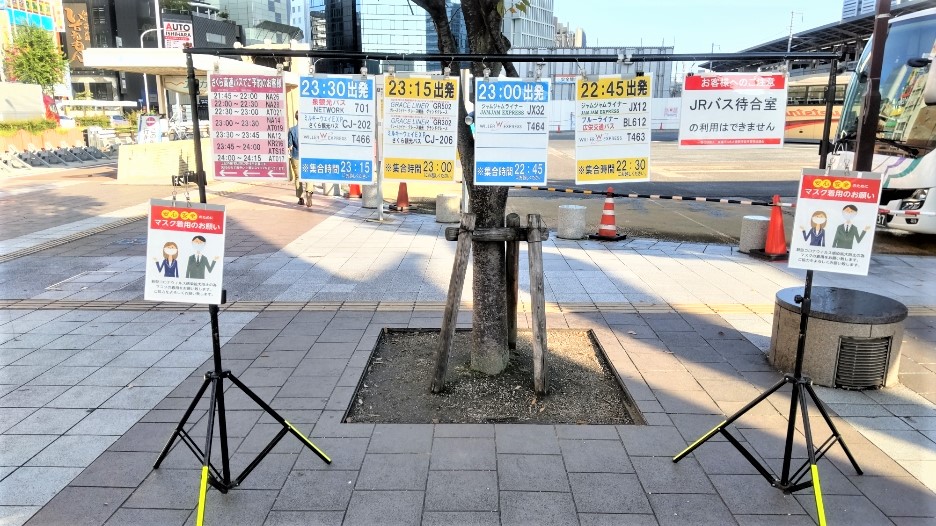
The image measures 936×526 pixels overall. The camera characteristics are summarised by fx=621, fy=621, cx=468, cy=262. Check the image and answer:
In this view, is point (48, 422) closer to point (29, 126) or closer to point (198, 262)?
point (198, 262)

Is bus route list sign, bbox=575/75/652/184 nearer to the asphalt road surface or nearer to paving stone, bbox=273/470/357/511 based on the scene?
paving stone, bbox=273/470/357/511

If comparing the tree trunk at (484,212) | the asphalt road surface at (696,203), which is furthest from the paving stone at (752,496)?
the asphalt road surface at (696,203)

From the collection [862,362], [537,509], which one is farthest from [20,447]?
[862,362]

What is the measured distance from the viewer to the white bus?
10477mm

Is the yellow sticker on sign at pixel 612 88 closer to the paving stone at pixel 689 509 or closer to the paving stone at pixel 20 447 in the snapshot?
the paving stone at pixel 689 509

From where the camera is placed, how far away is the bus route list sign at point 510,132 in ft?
14.8

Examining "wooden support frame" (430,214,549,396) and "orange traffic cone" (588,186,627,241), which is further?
"orange traffic cone" (588,186,627,241)

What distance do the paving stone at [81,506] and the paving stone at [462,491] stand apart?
1818 mm

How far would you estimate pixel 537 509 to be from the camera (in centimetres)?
354

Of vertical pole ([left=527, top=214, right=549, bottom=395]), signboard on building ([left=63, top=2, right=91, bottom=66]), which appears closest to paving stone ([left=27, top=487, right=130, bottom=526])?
vertical pole ([left=527, top=214, right=549, bottom=395])

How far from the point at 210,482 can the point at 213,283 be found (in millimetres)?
1167

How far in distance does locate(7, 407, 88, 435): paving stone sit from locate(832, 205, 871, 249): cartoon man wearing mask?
5.27 metres

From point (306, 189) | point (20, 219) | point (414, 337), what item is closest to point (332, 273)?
point (414, 337)

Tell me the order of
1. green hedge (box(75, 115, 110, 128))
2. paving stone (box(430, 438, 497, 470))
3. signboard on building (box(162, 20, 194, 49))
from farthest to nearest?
green hedge (box(75, 115, 110, 128)) < signboard on building (box(162, 20, 194, 49)) < paving stone (box(430, 438, 497, 470))
